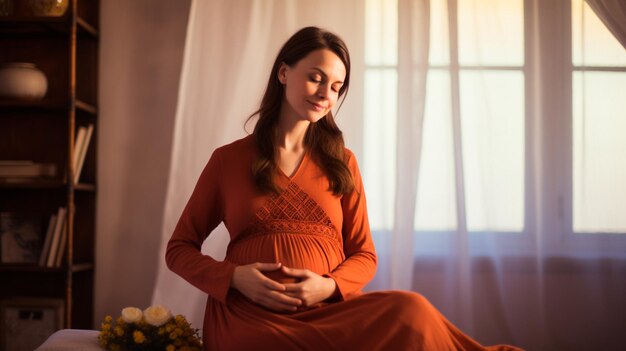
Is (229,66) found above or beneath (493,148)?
above

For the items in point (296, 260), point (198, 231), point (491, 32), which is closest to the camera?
point (296, 260)

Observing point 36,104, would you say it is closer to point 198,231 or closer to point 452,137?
point 198,231

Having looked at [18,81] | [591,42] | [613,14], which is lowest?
[18,81]

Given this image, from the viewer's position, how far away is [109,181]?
311 cm

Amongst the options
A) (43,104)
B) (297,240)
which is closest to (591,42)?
(297,240)

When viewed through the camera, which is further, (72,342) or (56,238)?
(56,238)

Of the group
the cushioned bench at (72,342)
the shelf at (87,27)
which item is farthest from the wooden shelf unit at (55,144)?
the cushioned bench at (72,342)

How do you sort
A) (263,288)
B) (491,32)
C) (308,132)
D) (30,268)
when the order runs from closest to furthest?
(263,288)
(308,132)
(30,268)
(491,32)

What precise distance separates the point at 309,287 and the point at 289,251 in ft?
0.49

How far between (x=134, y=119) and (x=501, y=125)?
160 cm

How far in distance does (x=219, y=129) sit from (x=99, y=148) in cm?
58

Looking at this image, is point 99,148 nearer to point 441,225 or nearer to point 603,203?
point 441,225

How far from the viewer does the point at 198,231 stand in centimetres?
187

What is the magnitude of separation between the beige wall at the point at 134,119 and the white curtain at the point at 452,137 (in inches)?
7.7
